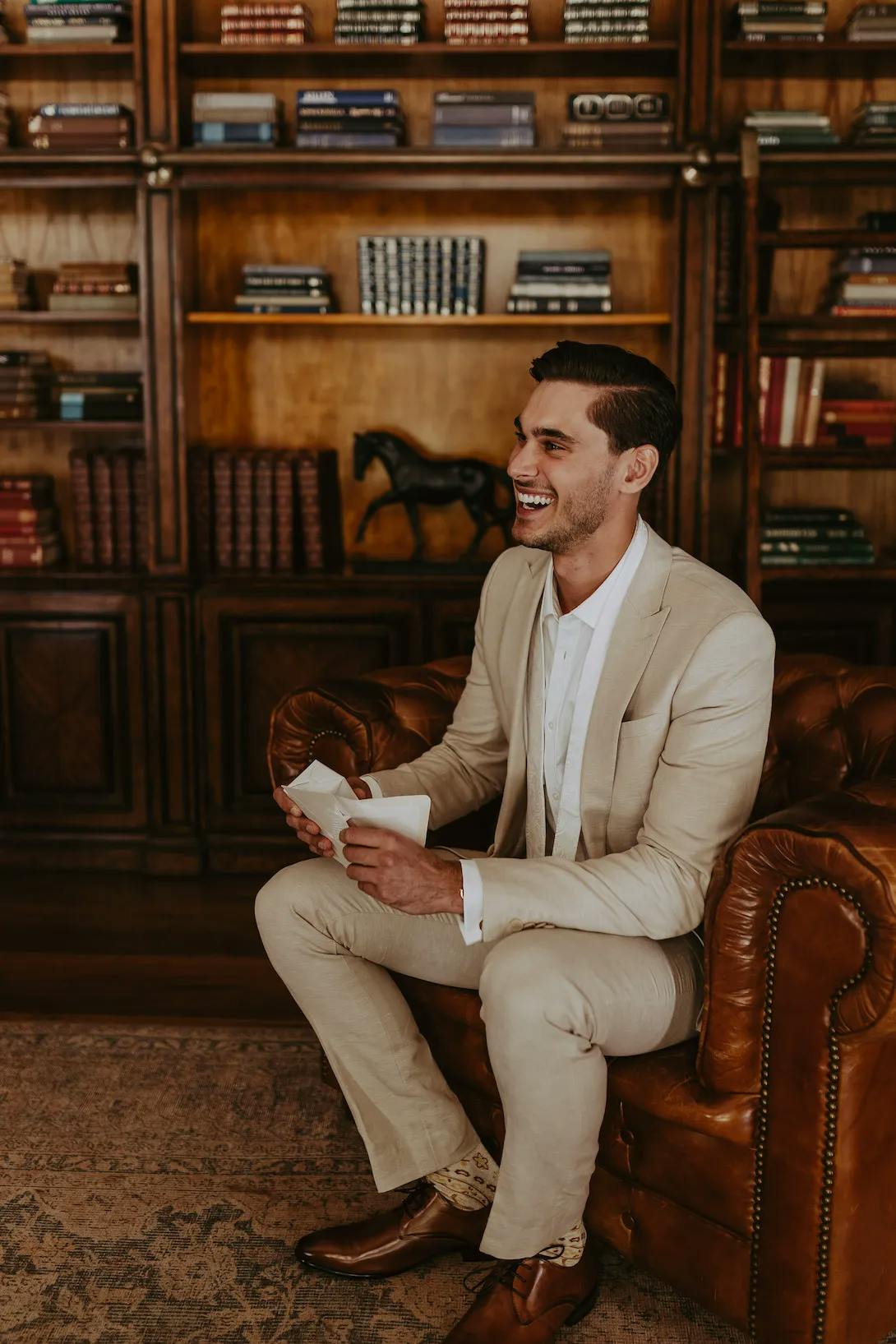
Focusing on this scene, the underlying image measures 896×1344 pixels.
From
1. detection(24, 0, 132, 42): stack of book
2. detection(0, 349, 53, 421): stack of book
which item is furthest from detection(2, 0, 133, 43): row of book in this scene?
detection(0, 349, 53, 421): stack of book

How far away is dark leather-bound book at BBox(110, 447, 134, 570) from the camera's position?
368 cm

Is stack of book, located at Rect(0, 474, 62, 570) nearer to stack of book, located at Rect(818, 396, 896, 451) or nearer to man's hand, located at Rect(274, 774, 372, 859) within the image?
man's hand, located at Rect(274, 774, 372, 859)

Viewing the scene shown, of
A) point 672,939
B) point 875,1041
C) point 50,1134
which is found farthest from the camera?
point 50,1134

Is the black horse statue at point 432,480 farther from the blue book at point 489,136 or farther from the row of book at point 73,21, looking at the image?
the row of book at point 73,21

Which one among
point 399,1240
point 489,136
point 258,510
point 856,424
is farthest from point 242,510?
point 399,1240

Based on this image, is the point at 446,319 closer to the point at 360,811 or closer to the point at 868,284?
the point at 868,284

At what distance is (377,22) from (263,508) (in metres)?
1.33

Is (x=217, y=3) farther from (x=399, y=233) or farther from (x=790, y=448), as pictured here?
(x=790, y=448)

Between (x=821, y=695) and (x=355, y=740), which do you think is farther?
(x=355, y=740)

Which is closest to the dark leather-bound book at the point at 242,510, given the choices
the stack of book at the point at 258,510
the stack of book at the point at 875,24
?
the stack of book at the point at 258,510

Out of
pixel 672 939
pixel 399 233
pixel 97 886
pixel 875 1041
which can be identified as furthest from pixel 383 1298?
pixel 399 233

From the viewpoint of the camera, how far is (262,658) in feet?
11.8

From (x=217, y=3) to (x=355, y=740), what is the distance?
2540mm

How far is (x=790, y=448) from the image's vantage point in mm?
3432
